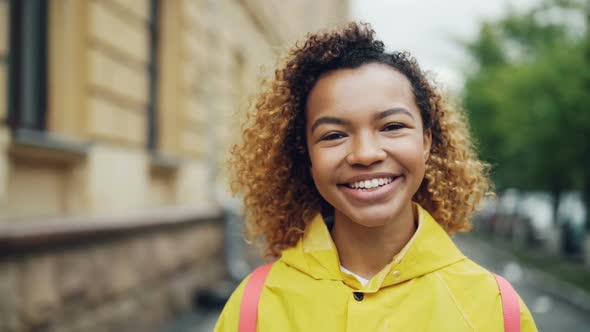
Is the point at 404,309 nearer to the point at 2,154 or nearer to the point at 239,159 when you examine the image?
the point at 239,159

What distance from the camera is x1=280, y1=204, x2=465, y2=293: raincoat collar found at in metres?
1.80

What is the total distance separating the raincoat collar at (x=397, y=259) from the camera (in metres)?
1.80

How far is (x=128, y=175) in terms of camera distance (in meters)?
7.15

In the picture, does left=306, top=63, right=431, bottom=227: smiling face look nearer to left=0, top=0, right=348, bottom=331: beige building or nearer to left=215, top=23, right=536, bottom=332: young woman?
left=215, top=23, right=536, bottom=332: young woman

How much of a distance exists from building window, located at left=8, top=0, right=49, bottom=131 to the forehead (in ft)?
13.3

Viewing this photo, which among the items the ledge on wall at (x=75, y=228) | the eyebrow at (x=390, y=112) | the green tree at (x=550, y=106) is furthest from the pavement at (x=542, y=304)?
the eyebrow at (x=390, y=112)

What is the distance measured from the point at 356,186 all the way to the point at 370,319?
1.15 ft

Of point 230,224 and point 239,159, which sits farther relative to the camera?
point 230,224

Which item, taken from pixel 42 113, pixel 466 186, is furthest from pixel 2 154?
pixel 466 186

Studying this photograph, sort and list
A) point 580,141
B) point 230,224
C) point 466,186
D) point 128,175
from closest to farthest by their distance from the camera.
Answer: point 466,186 → point 128,175 → point 230,224 → point 580,141

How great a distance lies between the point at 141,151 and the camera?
7570 mm

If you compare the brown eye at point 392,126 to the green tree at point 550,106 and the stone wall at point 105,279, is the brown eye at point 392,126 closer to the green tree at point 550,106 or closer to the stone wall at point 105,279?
the stone wall at point 105,279

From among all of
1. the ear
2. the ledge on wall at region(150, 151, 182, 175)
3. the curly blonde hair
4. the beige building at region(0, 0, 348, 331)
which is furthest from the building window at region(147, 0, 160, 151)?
the ear

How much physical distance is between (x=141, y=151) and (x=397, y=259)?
6096mm
